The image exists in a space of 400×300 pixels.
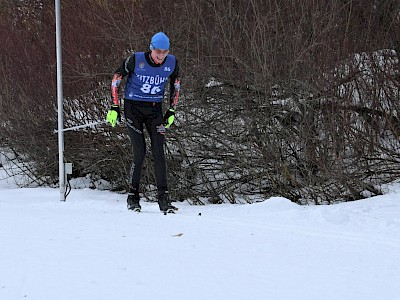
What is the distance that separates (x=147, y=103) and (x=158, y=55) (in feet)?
1.70

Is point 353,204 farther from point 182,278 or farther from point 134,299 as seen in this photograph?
point 134,299

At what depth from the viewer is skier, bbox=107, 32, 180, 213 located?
498 cm

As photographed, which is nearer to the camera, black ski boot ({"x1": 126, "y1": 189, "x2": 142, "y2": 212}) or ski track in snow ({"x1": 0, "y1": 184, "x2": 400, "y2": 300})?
ski track in snow ({"x1": 0, "y1": 184, "x2": 400, "y2": 300})

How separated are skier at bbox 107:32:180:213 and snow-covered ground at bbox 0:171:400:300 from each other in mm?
362

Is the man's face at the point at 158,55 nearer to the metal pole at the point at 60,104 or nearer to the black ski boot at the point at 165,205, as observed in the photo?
the black ski boot at the point at 165,205

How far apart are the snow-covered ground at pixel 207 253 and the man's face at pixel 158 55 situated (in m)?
1.44

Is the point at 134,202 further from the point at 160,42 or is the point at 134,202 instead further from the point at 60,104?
the point at 60,104

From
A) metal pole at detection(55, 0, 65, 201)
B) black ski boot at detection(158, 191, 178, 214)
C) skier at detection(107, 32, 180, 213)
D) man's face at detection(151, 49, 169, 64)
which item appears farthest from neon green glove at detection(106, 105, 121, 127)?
metal pole at detection(55, 0, 65, 201)

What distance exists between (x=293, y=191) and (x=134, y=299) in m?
4.16

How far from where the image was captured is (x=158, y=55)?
489 cm

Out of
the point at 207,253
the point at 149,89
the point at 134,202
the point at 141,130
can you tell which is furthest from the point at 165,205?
the point at 207,253

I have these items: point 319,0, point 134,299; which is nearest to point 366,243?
point 134,299

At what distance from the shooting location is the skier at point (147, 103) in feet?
16.3

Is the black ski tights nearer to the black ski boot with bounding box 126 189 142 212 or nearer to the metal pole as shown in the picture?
the black ski boot with bounding box 126 189 142 212
